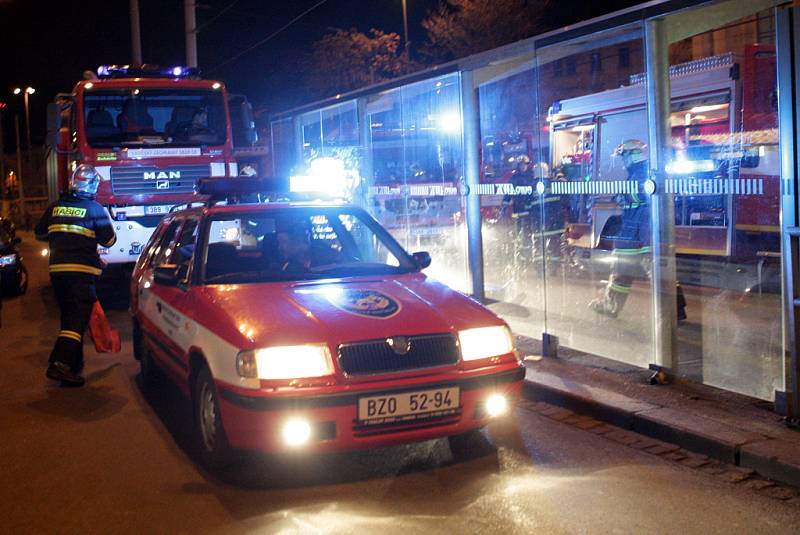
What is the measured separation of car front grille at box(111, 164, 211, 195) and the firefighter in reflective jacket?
16.9 ft

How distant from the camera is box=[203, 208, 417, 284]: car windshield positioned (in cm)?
611

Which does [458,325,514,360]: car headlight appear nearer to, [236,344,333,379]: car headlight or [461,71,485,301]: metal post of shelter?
[236,344,333,379]: car headlight

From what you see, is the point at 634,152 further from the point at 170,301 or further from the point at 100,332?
the point at 100,332

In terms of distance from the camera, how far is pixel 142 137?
1348 centimetres

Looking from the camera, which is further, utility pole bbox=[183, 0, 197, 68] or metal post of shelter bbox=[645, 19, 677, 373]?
utility pole bbox=[183, 0, 197, 68]

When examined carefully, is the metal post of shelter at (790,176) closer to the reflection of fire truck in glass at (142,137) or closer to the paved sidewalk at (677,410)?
the paved sidewalk at (677,410)

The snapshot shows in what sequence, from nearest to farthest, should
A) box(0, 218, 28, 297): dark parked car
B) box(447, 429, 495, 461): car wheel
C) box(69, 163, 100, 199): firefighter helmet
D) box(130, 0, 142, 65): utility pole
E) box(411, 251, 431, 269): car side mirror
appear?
1. box(447, 429, 495, 461): car wheel
2. box(411, 251, 431, 269): car side mirror
3. box(69, 163, 100, 199): firefighter helmet
4. box(0, 218, 28, 297): dark parked car
5. box(130, 0, 142, 65): utility pole

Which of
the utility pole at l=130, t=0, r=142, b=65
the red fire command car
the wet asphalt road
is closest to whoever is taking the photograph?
the wet asphalt road

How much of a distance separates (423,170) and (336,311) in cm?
618

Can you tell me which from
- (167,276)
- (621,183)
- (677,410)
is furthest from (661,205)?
(167,276)

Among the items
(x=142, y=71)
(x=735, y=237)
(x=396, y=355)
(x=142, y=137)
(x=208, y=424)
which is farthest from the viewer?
(x=142, y=71)

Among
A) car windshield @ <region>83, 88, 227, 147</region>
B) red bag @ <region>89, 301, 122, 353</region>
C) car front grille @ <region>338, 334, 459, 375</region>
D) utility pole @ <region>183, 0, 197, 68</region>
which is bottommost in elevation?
red bag @ <region>89, 301, 122, 353</region>

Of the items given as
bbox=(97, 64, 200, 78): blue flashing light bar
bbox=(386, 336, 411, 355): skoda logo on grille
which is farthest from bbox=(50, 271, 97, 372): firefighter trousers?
bbox=(97, 64, 200, 78): blue flashing light bar

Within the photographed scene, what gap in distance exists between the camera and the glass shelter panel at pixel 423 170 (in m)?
10.4
